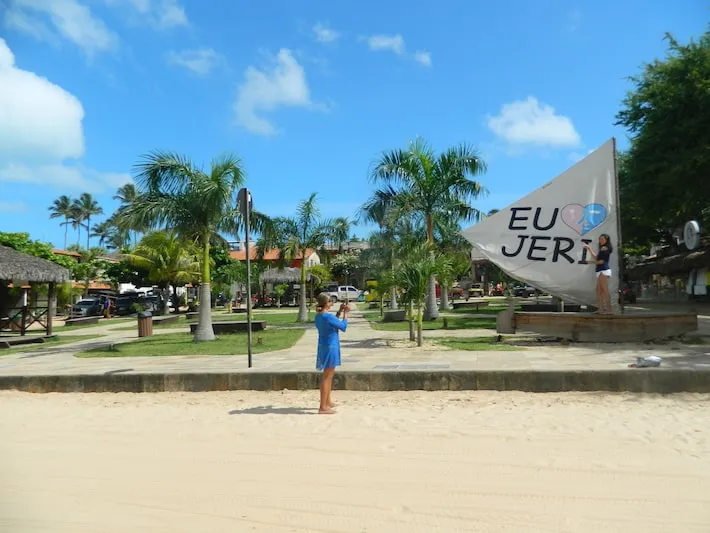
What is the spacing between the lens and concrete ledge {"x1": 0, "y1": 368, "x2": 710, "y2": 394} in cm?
A: 780

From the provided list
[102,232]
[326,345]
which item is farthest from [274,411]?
[102,232]

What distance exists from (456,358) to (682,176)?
12693mm

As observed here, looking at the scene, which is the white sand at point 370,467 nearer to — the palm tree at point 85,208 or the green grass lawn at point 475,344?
the green grass lawn at point 475,344

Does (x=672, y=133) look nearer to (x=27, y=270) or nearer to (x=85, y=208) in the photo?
(x=27, y=270)

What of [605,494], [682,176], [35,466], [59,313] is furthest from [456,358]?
[59,313]

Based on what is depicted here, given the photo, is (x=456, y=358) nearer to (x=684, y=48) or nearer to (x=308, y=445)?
(x=308, y=445)

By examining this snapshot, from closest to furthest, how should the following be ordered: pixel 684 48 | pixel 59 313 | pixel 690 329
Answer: pixel 690 329 → pixel 684 48 → pixel 59 313

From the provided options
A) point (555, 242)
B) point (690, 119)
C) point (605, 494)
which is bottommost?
point (605, 494)

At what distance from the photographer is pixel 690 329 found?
39.4ft

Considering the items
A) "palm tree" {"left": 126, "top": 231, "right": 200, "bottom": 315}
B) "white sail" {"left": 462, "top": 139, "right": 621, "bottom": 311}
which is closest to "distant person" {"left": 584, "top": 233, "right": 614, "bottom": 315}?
"white sail" {"left": 462, "top": 139, "right": 621, "bottom": 311}

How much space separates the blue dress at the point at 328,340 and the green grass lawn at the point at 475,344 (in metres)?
5.16

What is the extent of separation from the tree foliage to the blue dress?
15.2 m

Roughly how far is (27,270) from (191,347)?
8.01 meters

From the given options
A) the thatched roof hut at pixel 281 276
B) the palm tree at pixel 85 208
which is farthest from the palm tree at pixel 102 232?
the thatched roof hut at pixel 281 276
